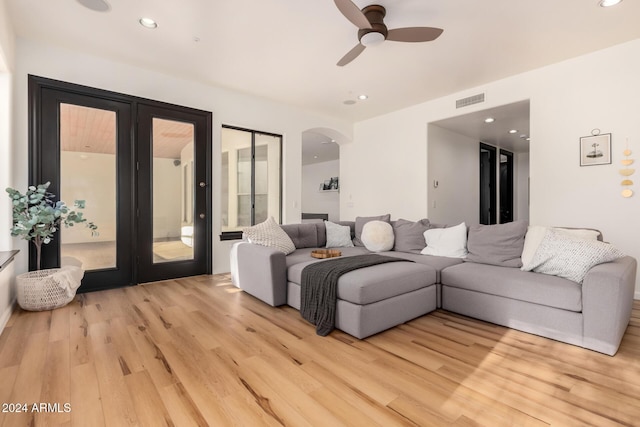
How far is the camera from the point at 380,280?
249 centimetres

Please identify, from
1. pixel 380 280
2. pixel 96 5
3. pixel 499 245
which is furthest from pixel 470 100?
pixel 96 5

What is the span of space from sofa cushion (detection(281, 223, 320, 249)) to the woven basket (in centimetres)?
237

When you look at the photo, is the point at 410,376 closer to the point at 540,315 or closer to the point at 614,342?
the point at 540,315

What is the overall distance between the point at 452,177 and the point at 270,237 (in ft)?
13.0

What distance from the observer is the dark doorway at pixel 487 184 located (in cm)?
687

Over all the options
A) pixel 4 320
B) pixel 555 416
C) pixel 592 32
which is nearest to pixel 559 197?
pixel 592 32

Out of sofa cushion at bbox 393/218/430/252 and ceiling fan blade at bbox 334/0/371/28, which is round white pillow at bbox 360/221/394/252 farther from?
ceiling fan blade at bbox 334/0/371/28

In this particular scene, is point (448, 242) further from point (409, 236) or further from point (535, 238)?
point (535, 238)

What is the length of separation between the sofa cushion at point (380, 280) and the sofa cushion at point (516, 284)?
0.25m

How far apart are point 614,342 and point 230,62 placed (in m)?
4.47

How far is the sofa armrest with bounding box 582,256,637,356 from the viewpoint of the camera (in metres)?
2.09

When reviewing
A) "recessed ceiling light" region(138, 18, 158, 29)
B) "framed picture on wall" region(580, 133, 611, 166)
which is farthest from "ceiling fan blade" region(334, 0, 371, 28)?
"framed picture on wall" region(580, 133, 611, 166)

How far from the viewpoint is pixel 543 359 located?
2068 millimetres

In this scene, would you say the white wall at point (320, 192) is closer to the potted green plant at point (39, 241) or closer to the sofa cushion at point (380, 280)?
the sofa cushion at point (380, 280)
